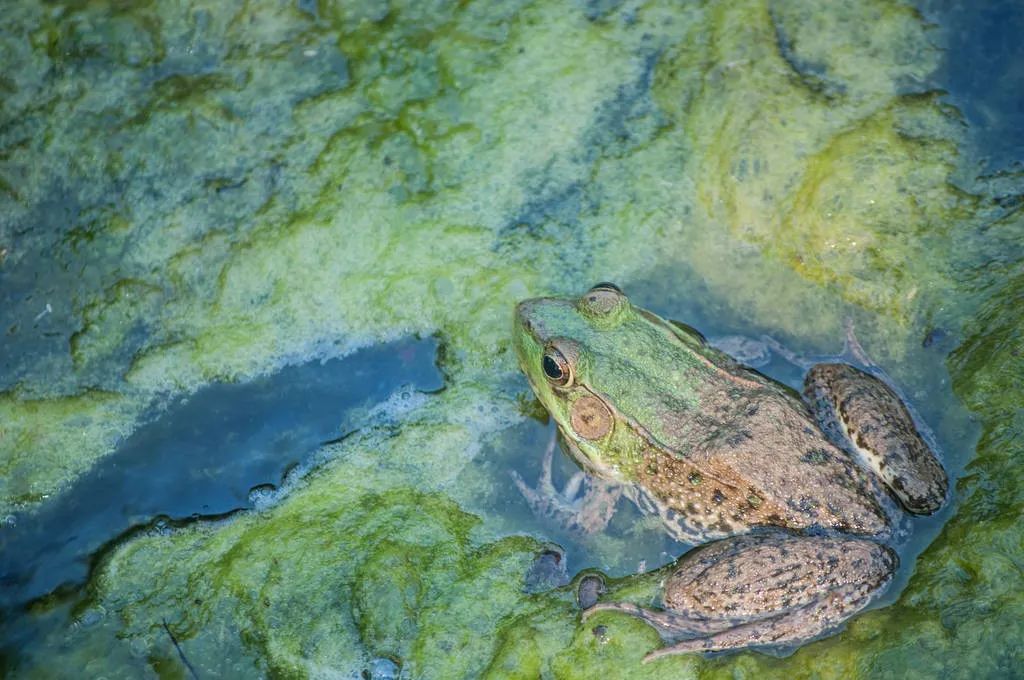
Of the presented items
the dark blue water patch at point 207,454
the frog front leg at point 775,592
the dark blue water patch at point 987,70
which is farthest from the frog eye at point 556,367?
the dark blue water patch at point 987,70

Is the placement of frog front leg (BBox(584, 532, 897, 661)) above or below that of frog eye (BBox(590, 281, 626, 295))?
below

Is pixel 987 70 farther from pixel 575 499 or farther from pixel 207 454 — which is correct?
pixel 207 454

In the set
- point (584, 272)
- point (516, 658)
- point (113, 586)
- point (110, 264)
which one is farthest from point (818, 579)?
point (110, 264)

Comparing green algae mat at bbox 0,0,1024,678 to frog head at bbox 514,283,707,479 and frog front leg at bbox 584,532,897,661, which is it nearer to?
frog front leg at bbox 584,532,897,661

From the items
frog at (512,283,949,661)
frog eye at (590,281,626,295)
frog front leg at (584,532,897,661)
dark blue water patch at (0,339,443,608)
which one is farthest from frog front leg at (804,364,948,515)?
dark blue water patch at (0,339,443,608)

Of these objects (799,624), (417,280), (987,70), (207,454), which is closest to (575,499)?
(799,624)

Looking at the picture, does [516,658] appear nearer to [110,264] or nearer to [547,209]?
[547,209]
